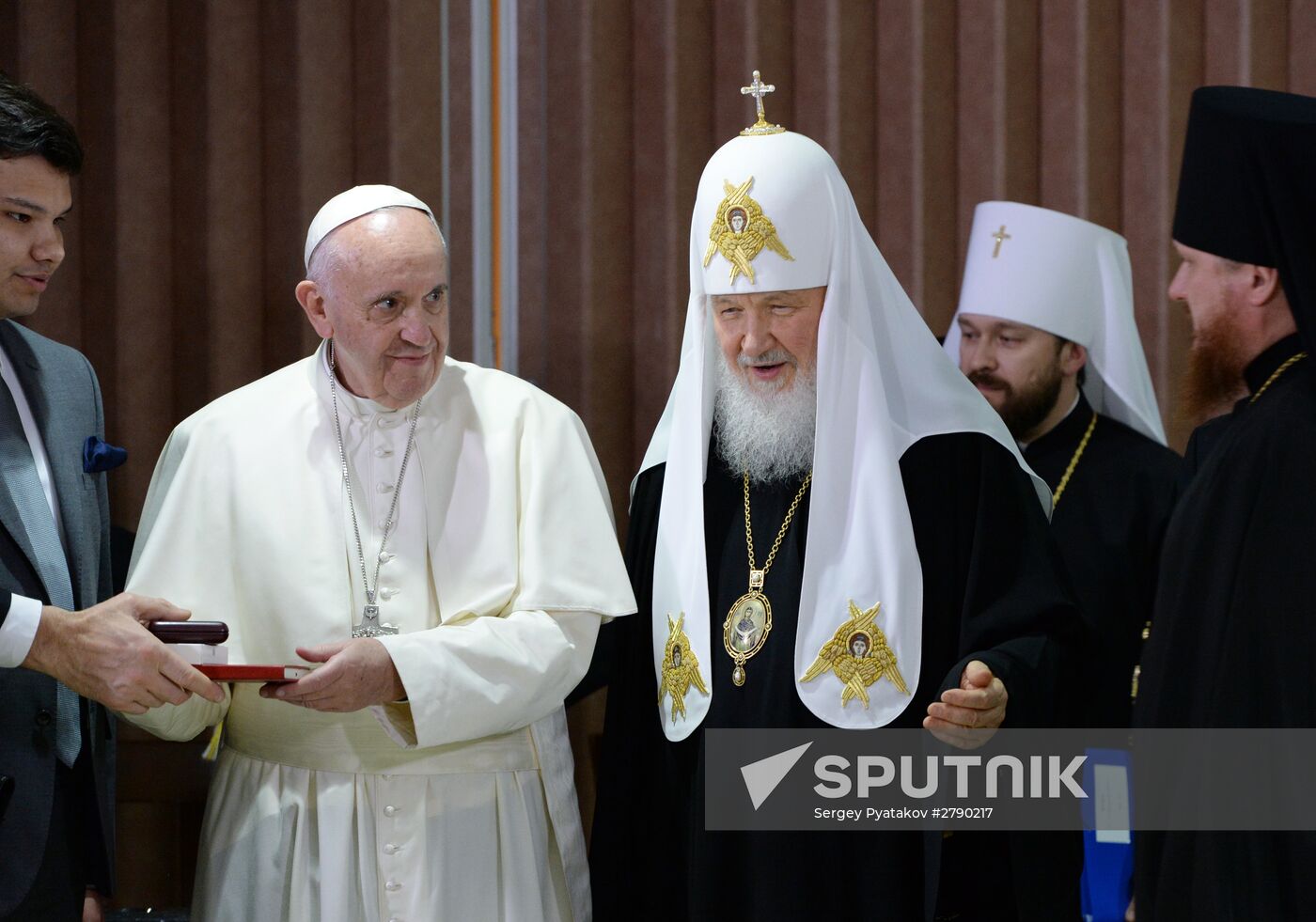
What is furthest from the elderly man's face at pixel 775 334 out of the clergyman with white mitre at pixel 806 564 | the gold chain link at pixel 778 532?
the gold chain link at pixel 778 532

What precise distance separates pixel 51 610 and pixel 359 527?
2.08 feet

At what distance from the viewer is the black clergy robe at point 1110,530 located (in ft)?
12.5

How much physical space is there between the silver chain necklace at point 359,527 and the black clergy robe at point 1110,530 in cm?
166

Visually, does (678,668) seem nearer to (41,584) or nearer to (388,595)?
(388,595)

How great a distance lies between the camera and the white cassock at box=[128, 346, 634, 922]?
9.25 feet

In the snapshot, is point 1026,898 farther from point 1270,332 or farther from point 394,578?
point 394,578

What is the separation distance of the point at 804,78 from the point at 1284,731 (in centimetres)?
241

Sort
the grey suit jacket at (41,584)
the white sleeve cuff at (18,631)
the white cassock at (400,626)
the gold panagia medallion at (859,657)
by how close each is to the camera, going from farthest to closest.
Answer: the gold panagia medallion at (859,657), the white cassock at (400,626), the grey suit jacket at (41,584), the white sleeve cuff at (18,631)

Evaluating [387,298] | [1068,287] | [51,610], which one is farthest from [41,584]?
[1068,287]

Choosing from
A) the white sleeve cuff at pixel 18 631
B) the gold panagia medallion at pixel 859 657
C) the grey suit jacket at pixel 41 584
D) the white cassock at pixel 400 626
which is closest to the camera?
the white sleeve cuff at pixel 18 631

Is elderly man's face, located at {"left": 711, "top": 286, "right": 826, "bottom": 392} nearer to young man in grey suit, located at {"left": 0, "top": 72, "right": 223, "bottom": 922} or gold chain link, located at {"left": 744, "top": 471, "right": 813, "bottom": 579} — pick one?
gold chain link, located at {"left": 744, "top": 471, "right": 813, "bottom": 579}

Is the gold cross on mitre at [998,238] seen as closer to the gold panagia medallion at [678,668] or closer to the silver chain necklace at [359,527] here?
the gold panagia medallion at [678,668]

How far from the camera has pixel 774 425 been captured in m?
3.17

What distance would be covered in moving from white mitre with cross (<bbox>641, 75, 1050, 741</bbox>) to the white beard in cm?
→ 8
